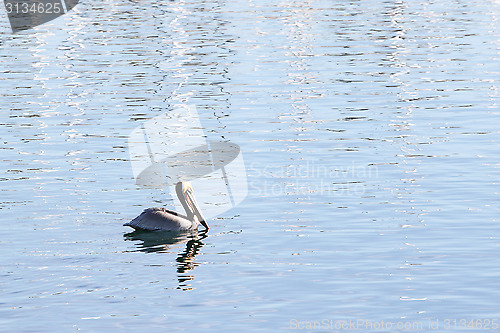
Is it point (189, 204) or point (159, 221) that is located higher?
point (159, 221)

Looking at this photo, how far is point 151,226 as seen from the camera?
1802cm

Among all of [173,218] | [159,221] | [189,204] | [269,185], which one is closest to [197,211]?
[189,204]

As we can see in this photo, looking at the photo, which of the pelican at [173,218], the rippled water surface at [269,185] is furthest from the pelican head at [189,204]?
the rippled water surface at [269,185]

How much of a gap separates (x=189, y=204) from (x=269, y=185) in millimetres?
2833

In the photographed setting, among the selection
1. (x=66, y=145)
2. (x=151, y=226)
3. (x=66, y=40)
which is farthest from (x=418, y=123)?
(x=66, y=40)

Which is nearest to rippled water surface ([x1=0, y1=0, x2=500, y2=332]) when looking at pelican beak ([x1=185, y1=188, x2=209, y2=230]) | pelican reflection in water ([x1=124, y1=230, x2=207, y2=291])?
pelican reflection in water ([x1=124, y1=230, x2=207, y2=291])

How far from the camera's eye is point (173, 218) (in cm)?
1842

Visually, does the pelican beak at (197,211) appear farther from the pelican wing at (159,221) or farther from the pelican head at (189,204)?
the pelican wing at (159,221)

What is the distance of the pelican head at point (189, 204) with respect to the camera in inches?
741

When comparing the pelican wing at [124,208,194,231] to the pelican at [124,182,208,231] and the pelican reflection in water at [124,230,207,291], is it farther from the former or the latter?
the pelican reflection in water at [124,230,207,291]

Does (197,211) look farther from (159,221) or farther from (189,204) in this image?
(159,221)

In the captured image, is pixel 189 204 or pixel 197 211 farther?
pixel 189 204

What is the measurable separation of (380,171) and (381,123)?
17.6 feet

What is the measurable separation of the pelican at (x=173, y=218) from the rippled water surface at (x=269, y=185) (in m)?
0.25
